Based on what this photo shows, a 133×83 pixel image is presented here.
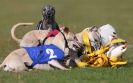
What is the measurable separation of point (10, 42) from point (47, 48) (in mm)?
8389

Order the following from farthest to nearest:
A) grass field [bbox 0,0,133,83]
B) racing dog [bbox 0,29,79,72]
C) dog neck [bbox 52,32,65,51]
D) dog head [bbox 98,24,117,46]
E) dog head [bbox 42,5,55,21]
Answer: dog head [bbox 42,5,55,21], dog head [bbox 98,24,117,46], dog neck [bbox 52,32,65,51], racing dog [bbox 0,29,79,72], grass field [bbox 0,0,133,83]

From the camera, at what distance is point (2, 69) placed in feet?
40.5

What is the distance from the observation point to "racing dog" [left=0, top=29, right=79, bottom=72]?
12188 millimetres

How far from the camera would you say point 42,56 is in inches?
484

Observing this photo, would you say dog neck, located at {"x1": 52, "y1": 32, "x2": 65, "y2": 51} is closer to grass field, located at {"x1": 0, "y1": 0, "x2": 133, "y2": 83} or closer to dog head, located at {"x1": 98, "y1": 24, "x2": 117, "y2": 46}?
grass field, located at {"x1": 0, "y1": 0, "x2": 133, "y2": 83}

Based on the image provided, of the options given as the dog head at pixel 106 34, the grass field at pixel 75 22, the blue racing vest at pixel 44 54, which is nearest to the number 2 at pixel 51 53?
the blue racing vest at pixel 44 54

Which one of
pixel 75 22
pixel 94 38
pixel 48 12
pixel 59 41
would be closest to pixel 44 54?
pixel 59 41

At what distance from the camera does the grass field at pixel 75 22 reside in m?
10.9

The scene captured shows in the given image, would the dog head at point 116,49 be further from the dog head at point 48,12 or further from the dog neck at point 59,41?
the dog head at point 48,12

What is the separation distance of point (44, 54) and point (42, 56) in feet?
0.20

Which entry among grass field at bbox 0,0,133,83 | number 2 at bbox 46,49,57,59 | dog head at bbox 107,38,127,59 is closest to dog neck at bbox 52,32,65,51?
number 2 at bbox 46,49,57,59

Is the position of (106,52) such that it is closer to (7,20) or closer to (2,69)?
(2,69)

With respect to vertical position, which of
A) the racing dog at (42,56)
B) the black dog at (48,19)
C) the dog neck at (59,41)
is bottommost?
the racing dog at (42,56)

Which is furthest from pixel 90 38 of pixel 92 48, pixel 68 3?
pixel 68 3
